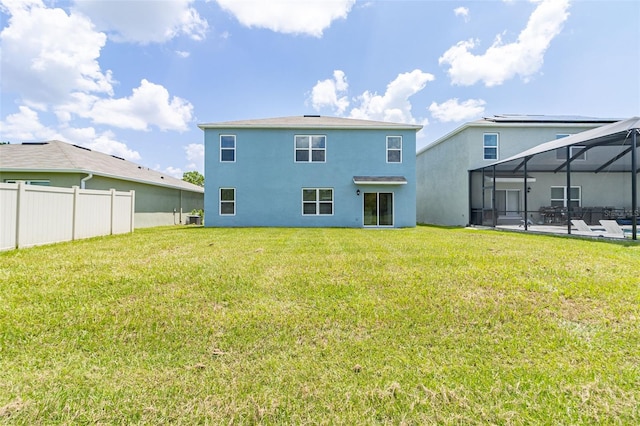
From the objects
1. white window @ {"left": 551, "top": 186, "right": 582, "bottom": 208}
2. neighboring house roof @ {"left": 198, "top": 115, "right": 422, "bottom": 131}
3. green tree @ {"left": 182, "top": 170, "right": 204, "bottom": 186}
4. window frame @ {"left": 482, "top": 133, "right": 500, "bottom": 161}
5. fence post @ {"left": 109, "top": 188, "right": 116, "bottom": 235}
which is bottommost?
fence post @ {"left": 109, "top": 188, "right": 116, "bottom": 235}

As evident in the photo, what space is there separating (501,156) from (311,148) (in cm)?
1140

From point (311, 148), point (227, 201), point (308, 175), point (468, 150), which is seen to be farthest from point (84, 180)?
point (468, 150)

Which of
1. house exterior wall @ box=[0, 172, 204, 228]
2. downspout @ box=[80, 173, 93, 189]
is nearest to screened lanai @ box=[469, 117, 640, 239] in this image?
house exterior wall @ box=[0, 172, 204, 228]

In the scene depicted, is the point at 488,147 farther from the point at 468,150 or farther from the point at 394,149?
the point at 394,149

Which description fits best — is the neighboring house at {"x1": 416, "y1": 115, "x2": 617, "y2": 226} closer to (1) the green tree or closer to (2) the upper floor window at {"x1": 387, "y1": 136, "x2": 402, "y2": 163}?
(2) the upper floor window at {"x1": 387, "y1": 136, "x2": 402, "y2": 163}

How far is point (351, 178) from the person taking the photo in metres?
16.0

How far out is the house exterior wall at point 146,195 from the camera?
44.4 feet

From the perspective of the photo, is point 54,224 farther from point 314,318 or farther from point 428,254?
point 428,254

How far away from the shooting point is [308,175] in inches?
631

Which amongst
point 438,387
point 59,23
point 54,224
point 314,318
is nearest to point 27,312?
point 314,318

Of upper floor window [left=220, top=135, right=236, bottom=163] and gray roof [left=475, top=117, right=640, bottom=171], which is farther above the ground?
upper floor window [left=220, top=135, right=236, bottom=163]

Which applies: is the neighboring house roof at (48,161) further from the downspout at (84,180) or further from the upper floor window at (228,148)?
the upper floor window at (228,148)

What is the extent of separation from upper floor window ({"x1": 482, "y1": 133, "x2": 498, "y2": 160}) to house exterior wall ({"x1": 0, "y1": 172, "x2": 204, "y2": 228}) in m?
20.9

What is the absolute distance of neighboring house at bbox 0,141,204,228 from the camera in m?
13.4
